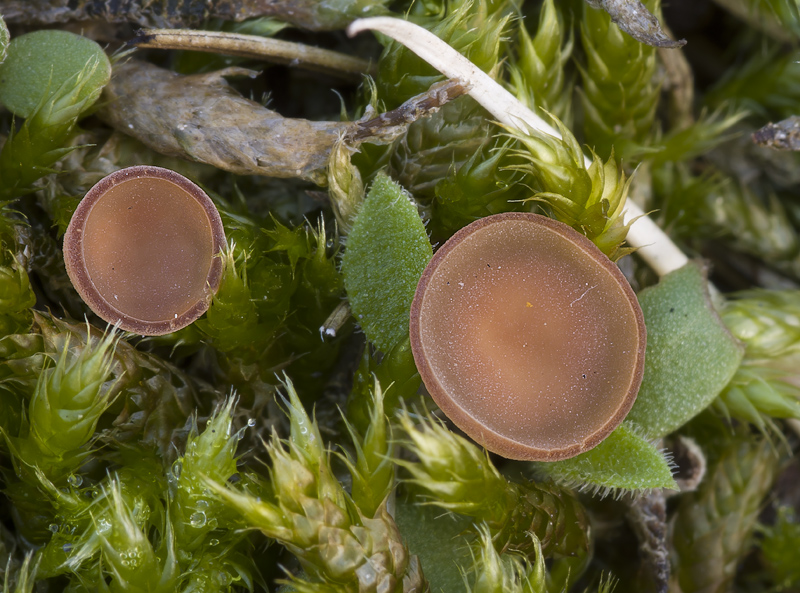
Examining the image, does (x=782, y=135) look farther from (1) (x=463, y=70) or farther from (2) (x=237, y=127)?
(2) (x=237, y=127)

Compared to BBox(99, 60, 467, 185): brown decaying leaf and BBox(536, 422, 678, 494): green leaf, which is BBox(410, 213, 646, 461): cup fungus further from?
BBox(99, 60, 467, 185): brown decaying leaf

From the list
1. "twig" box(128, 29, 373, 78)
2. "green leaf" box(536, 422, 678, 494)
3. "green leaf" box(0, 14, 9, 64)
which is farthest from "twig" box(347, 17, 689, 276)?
"green leaf" box(0, 14, 9, 64)

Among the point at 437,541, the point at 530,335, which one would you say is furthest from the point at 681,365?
the point at 437,541

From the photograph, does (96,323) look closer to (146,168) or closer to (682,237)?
(146,168)

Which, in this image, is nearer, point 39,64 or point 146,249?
point 146,249

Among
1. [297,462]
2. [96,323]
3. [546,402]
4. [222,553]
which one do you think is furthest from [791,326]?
[96,323]
